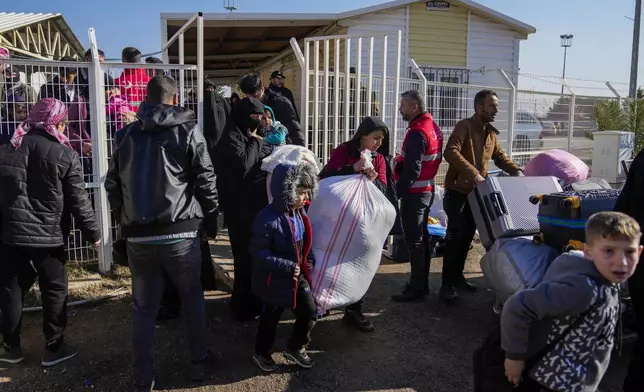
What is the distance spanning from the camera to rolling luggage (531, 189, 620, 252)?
128 inches

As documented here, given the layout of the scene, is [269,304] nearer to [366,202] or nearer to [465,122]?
[366,202]

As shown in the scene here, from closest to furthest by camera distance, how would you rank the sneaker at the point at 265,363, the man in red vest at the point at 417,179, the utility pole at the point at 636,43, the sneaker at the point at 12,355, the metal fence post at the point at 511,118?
1. the sneaker at the point at 265,363
2. the sneaker at the point at 12,355
3. the man in red vest at the point at 417,179
4. the metal fence post at the point at 511,118
5. the utility pole at the point at 636,43

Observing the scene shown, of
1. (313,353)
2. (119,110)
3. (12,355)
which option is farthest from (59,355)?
(119,110)

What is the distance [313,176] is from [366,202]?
1.71 feet

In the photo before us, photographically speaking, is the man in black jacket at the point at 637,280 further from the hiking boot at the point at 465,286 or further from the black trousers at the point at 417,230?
the hiking boot at the point at 465,286

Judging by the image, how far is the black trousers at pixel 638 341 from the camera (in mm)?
2682

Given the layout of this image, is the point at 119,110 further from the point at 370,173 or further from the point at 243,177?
the point at 370,173

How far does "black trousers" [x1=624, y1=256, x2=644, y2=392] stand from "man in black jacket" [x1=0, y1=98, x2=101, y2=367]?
10.9 ft

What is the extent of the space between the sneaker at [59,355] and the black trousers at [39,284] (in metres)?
0.04

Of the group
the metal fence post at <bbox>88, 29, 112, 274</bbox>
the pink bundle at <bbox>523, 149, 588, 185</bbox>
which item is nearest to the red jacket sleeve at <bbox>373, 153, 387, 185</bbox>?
the pink bundle at <bbox>523, 149, 588, 185</bbox>

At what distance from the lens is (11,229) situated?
329cm

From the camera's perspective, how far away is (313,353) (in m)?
3.64

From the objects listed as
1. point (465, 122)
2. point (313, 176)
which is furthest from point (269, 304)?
point (465, 122)

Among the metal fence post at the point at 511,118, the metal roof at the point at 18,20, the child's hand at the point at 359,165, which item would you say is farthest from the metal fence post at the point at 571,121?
the metal roof at the point at 18,20
